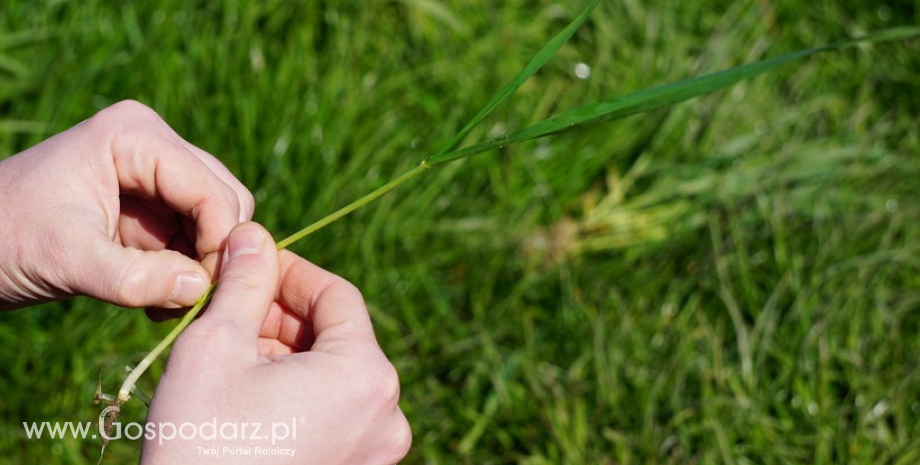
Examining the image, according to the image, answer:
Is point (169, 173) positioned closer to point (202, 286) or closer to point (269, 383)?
point (202, 286)

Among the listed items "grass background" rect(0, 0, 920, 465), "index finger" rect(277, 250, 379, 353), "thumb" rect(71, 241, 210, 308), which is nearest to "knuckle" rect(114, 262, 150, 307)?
"thumb" rect(71, 241, 210, 308)

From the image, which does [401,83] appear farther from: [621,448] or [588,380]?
[621,448]

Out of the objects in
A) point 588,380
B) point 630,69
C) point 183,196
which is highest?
point 183,196

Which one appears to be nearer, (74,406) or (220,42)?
(74,406)

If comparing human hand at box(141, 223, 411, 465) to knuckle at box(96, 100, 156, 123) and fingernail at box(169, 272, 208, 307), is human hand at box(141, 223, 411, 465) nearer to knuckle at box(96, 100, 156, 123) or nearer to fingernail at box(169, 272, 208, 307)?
fingernail at box(169, 272, 208, 307)

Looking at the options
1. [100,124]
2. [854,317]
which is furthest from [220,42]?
[854,317]

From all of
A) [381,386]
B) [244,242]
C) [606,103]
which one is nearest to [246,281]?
[244,242]

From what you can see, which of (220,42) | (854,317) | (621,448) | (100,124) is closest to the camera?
(100,124)

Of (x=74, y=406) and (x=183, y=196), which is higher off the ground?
(x=183, y=196)
